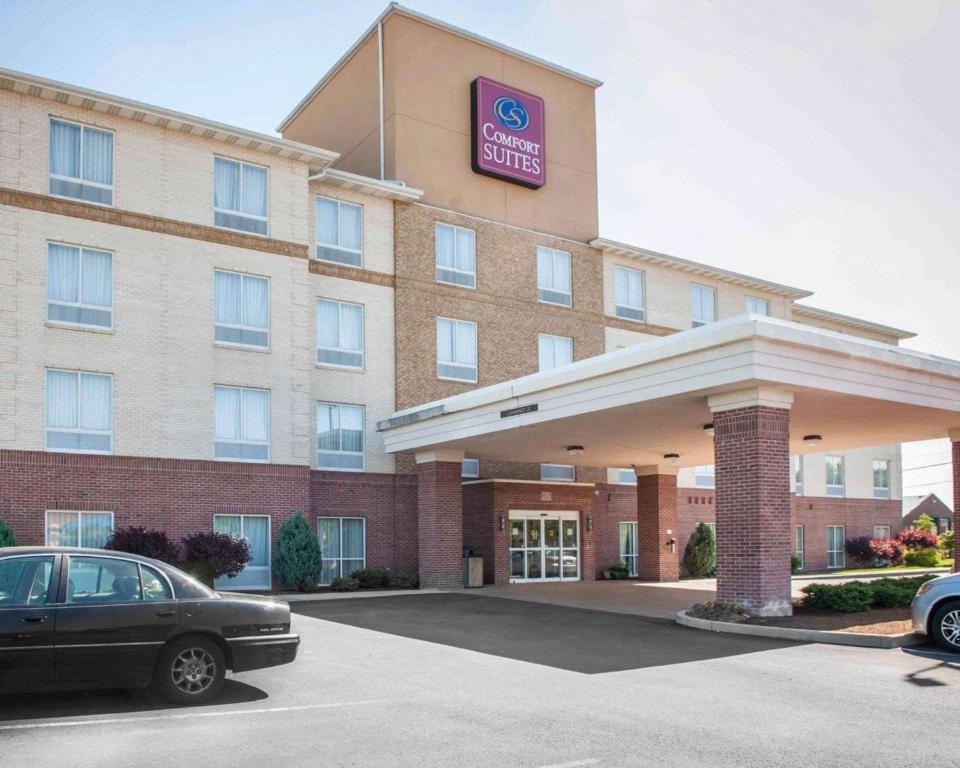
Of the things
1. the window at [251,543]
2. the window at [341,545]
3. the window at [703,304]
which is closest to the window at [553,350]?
the window at [703,304]

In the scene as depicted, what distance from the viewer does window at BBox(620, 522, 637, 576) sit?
117 ft

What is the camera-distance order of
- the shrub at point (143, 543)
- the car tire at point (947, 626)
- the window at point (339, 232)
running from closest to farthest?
the car tire at point (947, 626)
the shrub at point (143, 543)
the window at point (339, 232)

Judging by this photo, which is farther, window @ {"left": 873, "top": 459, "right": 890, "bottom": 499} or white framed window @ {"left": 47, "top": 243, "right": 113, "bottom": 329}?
window @ {"left": 873, "top": 459, "right": 890, "bottom": 499}

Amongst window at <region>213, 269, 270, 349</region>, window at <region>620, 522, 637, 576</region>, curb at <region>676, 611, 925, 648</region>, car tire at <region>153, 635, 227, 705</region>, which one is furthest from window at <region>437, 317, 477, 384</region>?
car tire at <region>153, 635, 227, 705</region>

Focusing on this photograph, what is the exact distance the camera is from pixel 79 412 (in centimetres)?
2378

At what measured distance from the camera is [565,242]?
34.6 m

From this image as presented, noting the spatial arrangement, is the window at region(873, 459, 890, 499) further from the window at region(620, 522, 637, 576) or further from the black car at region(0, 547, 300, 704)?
the black car at region(0, 547, 300, 704)

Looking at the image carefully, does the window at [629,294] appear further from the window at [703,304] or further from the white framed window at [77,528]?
the white framed window at [77,528]

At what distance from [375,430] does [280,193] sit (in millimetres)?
7303

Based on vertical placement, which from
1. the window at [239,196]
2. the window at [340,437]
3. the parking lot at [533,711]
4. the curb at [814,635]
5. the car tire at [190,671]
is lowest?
the curb at [814,635]

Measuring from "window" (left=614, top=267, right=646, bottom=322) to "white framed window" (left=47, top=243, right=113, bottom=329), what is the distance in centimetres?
1835

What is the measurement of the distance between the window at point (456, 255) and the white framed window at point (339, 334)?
334 centimetres

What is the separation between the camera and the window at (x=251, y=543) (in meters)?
25.4

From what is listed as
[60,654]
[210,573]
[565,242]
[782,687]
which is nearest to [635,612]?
[782,687]
